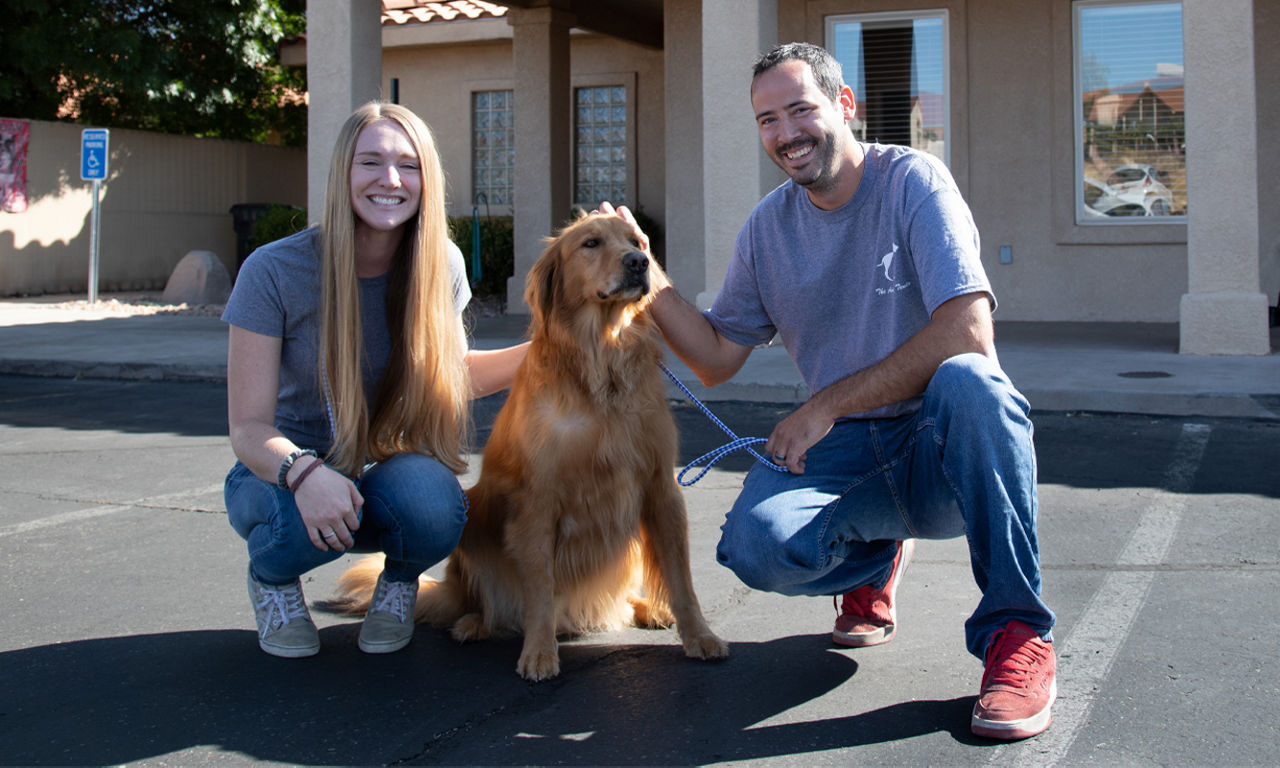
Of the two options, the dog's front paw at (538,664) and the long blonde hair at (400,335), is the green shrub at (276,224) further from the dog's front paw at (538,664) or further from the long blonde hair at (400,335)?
the dog's front paw at (538,664)

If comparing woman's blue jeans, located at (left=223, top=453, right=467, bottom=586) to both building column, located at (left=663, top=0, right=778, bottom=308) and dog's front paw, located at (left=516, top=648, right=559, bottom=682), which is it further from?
building column, located at (left=663, top=0, right=778, bottom=308)

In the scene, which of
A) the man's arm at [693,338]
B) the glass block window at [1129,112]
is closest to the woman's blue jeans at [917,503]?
the man's arm at [693,338]

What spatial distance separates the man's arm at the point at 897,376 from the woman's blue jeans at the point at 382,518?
0.89 m

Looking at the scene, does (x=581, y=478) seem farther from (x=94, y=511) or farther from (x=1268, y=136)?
(x=1268, y=136)

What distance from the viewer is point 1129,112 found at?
11719 mm

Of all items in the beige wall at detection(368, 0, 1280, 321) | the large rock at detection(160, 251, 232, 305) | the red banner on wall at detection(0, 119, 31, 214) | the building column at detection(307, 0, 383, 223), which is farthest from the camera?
the red banner on wall at detection(0, 119, 31, 214)

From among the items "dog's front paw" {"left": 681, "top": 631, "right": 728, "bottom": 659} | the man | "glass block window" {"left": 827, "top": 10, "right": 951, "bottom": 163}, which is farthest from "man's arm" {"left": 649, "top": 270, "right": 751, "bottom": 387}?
"glass block window" {"left": 827, "top": 10, "right": 951, "bottom": 163}

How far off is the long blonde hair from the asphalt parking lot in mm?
618

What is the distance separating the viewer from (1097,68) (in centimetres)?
1169

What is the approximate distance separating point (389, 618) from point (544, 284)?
1.05 metres

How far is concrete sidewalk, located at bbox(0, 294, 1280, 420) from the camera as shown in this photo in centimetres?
720

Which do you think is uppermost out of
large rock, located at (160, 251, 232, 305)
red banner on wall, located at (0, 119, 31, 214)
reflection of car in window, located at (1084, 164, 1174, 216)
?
red banner on wall, located at (0, 119, 31, 214)

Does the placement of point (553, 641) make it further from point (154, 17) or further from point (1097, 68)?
point (154, 17)

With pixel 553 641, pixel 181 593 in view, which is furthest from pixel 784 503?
pixel 181 593
